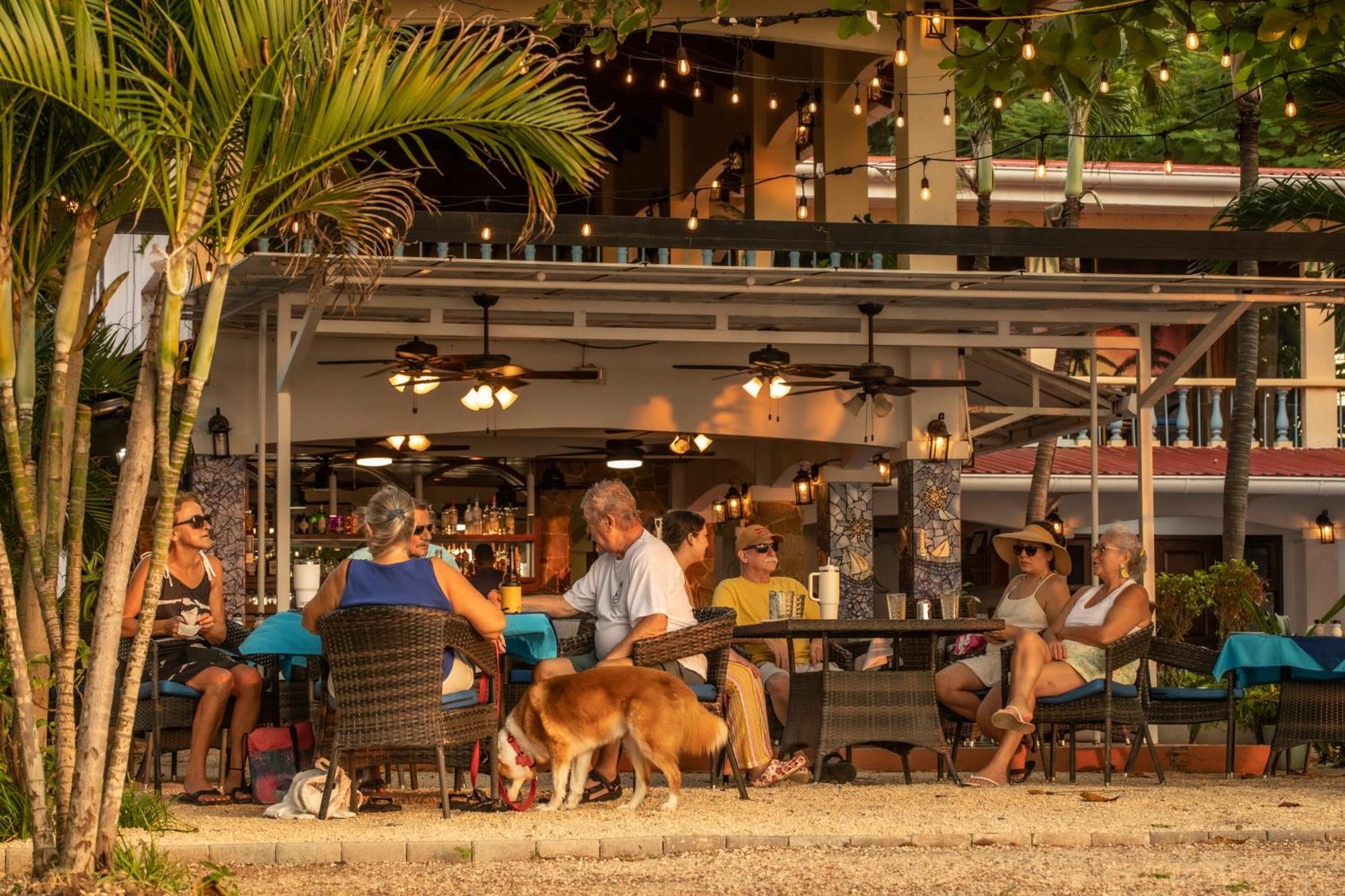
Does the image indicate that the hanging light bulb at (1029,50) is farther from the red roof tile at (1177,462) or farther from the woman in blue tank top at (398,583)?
the red roof tile at (1177,462)

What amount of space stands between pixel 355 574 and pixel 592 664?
54.9 inches

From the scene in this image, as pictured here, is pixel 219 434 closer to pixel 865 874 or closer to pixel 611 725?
pixel 611 725

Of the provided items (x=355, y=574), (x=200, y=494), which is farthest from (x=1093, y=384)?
(x=355, y=574)

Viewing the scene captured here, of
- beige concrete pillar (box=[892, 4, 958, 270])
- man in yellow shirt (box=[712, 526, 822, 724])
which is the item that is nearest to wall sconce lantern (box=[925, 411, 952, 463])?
beige concrete pillar (box=[892, 4, 958, 270])

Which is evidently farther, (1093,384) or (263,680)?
(1093,384)

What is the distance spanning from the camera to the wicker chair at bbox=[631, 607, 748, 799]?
7.20 meters

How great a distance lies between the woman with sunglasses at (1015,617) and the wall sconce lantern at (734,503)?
7892 mm

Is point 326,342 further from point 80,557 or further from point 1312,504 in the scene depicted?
point 1312,504

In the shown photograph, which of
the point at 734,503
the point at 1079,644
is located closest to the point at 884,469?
the point at 734,503

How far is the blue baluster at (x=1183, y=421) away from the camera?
20938 mm

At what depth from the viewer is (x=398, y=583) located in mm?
6676

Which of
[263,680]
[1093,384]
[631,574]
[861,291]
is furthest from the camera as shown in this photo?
[1093,384]

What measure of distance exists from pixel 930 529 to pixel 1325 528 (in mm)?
7903

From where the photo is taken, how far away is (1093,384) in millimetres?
13055
